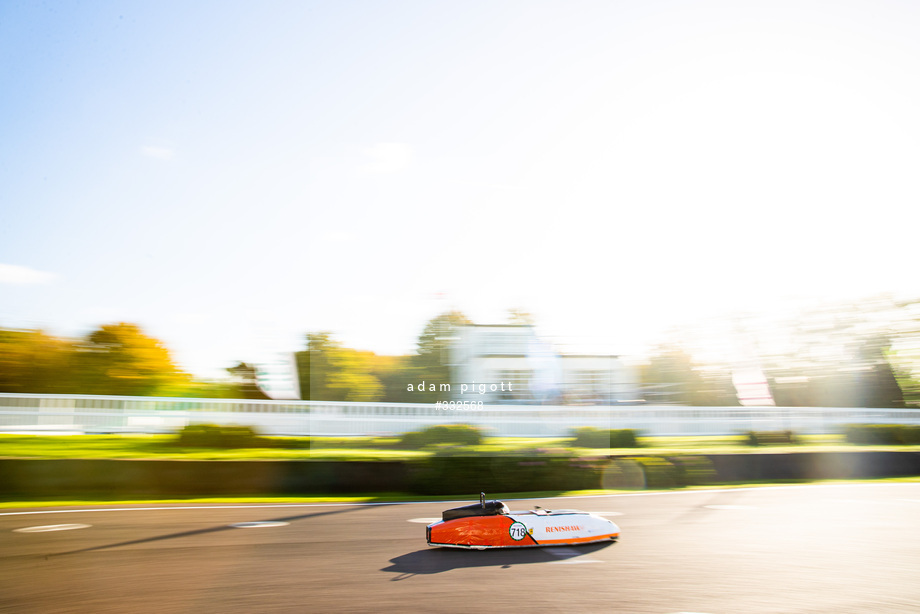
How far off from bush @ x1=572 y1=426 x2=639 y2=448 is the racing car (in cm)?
736

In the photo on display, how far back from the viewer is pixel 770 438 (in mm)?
16391

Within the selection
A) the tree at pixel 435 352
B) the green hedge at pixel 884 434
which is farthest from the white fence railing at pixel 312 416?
the green hedge at pixel 884 434

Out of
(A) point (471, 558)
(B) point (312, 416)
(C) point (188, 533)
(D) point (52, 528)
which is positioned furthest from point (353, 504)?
(A) point (471, 558)

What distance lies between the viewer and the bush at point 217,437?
11930mm

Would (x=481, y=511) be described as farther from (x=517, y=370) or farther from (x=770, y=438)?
(x=770, y=438)

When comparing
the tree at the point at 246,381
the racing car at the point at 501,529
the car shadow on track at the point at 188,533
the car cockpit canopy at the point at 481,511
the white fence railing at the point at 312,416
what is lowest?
the car shadow on track at the point at 188,533

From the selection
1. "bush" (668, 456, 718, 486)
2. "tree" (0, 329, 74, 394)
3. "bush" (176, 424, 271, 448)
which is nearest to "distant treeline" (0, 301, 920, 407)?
"tree" (0, 329, 74, 394)

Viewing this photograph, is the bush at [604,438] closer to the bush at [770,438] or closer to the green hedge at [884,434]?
the bush at [770,438]

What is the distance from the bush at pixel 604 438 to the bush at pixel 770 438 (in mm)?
4530

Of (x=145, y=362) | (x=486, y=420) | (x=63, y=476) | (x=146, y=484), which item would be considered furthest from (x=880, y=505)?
(x=145, y=362)

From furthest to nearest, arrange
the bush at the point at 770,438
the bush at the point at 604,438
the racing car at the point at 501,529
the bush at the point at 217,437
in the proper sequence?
1. the bush at the point at 770,438
2. the bush at the point at 604,438
3. the bush at the point at 217,437
4. the racing car at the point at 501,529

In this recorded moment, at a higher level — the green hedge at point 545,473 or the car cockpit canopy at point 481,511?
the car cockpit canopy at point 481,511

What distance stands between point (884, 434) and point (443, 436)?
14917mm

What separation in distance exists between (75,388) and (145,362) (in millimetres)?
1744
